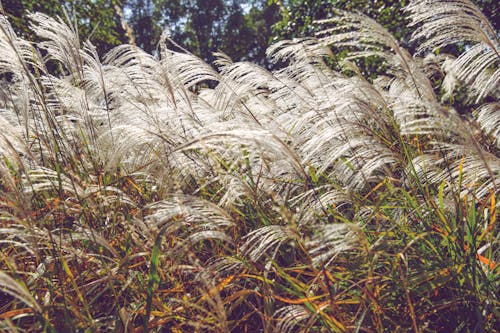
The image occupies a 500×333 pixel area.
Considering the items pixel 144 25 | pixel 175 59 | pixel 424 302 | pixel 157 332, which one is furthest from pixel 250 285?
pixel 144 25

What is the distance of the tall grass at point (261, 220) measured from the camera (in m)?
1.36

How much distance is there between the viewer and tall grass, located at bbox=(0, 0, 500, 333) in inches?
53.7

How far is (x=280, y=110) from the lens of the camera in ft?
9.64

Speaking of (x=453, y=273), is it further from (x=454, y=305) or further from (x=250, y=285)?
(x=250, y=285)

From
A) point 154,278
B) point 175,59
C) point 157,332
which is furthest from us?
point 175,59

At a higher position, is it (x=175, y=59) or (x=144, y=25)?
(x=144, y=25)

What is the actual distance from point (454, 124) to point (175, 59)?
5.41 ft

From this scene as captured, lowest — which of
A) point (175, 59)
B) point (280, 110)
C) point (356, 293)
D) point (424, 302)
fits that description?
point (424, 302)

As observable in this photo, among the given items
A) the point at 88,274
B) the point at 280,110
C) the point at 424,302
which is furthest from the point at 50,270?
the point at 280,110

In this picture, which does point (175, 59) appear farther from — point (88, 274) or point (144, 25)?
point (144, 25)

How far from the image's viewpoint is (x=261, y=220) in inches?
74.2

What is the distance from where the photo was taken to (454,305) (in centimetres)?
141

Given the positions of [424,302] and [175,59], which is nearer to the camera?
[424,302]

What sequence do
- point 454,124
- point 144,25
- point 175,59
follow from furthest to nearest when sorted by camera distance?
point 144,25 → point 175,59 → point 454,124
